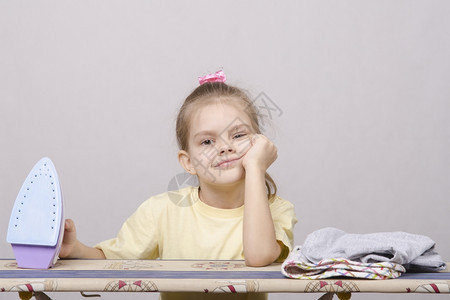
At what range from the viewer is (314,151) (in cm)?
250

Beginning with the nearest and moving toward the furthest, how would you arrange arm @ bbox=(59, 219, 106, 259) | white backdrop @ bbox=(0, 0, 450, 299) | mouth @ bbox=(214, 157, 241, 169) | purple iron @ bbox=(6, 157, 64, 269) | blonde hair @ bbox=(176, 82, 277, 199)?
purple iron @ bbox=(6, 157, 64, 269), arm @ bbox=(59, 219, 106, 259), mouth @ bbox=(214, 157, 241, 169), blonde hair @ bbox=(176, 82, 277, 199), white backdrop @ bbox=(0, 0, 450, 299)

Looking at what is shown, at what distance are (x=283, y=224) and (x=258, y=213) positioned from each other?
180 mm

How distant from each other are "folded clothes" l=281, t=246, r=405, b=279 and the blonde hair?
50 centimetres

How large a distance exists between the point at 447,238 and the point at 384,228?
247 mm

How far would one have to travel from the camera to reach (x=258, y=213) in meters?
1.30

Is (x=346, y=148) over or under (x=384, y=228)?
over

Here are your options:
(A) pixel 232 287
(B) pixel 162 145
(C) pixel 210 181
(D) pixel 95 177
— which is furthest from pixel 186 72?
(A) pixel 232 287

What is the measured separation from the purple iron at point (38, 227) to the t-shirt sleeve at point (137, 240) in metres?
0.29

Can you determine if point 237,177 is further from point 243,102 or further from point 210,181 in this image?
point 243,102

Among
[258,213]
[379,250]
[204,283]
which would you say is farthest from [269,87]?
[204,283]

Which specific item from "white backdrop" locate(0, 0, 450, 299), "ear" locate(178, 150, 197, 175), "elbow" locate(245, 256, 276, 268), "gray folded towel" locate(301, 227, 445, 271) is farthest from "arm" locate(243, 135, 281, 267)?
"white backdrop" locate(0, 0, 450, 299)

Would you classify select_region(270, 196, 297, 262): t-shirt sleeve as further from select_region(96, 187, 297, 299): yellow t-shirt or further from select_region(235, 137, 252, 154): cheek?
select_region(235, 137, 252, 154): cheek

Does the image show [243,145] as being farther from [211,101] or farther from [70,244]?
[70,244]

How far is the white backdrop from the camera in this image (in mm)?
2500
